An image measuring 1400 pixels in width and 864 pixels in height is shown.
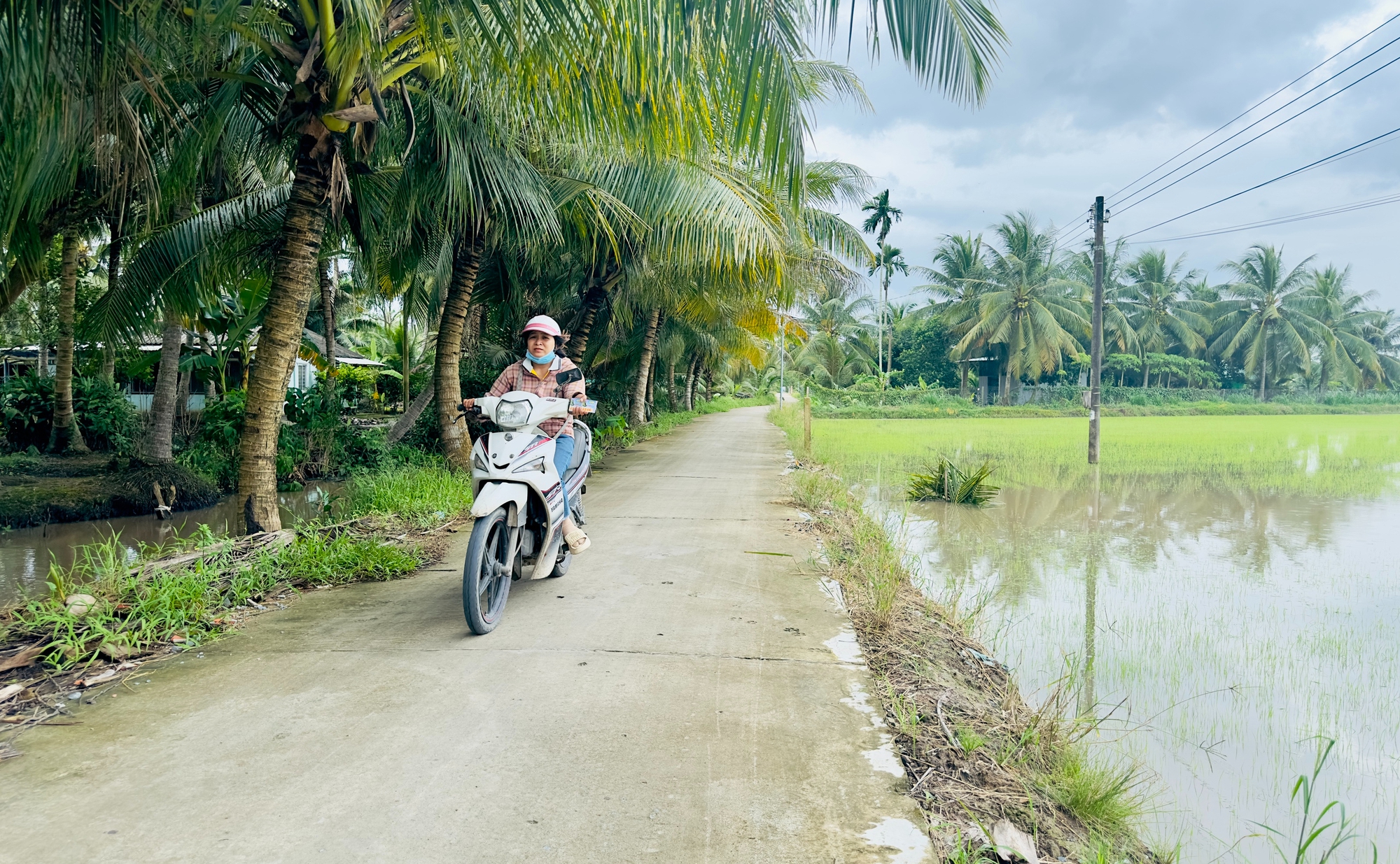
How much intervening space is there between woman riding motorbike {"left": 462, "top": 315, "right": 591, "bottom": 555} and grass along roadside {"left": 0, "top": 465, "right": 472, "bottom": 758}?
130 centimetres

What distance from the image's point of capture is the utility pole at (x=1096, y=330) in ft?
52.5

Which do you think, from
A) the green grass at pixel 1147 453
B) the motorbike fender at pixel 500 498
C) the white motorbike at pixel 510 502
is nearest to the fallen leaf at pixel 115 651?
the white motorbike at pixel 510 502

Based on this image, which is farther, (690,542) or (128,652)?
(690,542)

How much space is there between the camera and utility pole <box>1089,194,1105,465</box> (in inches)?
631

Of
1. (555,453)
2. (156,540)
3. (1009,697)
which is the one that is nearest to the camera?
(1009,697)

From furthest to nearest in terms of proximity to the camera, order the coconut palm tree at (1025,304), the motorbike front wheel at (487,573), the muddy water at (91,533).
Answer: the coconut palm tree at (1025,304) → the muddy water at (91,533) → the motorbike front wheel at (487,573)

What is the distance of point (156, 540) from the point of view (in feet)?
28.1

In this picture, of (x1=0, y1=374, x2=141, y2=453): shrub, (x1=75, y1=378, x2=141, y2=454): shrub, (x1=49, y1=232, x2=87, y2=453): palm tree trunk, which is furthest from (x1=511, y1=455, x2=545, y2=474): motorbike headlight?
(x1=0, y1=374, x2=141, y2=453): shrub

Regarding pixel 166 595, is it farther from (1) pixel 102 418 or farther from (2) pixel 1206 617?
(1) pixel 102 418

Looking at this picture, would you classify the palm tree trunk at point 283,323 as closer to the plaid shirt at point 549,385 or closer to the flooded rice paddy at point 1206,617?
the plaid shirt at point 549,385

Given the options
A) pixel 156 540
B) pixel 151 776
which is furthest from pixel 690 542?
pixel 156 540

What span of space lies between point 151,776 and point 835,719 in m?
2.24

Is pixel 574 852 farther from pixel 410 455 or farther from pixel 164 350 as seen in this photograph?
pixel 164 350

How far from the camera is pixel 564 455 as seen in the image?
4.87m
